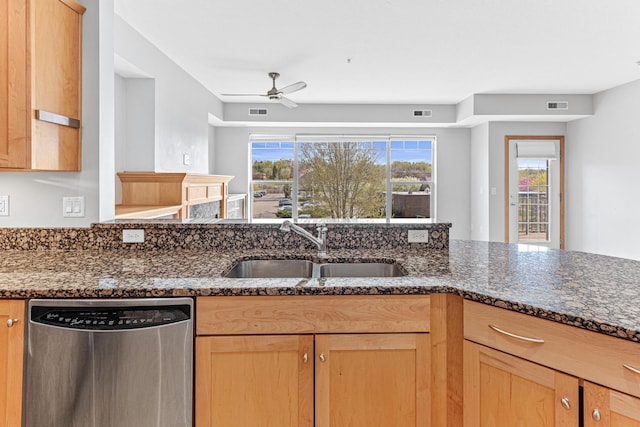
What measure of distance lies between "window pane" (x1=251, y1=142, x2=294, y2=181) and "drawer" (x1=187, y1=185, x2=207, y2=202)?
272cm

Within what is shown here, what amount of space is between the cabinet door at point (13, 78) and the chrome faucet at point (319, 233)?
1.24 meters

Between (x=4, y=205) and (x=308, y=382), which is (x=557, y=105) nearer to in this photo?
(x=308, y=382)

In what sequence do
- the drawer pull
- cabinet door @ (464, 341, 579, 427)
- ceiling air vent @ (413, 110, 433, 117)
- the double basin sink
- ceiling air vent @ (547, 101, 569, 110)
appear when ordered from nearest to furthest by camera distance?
the drawer pull
cabinet door @ (464, 341, 579, 427)
the double basin sink
ceiling air vent @ (547, 101, 569, 110)
ceiling air vent @ (413, 110, 433, 117)

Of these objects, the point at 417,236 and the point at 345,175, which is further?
the point at 345,175

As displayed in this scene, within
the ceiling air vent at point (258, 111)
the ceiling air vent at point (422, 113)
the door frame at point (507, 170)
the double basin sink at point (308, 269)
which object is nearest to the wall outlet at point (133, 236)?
the double basin sink at point (308, 269)

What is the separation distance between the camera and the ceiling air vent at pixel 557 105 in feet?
19.4

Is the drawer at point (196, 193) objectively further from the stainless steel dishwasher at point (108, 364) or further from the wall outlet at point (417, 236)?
the stainless steel dishwasher at point (108, 364)

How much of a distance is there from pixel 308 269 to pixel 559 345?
111 cm

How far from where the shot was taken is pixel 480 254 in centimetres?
196

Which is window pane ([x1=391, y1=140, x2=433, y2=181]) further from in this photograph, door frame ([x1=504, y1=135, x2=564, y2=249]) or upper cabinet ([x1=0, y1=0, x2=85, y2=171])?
upper cabinet ([x1=0, y1=0, x2=85, y2=171])

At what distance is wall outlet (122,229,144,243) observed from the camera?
2045mm

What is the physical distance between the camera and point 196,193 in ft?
14.2

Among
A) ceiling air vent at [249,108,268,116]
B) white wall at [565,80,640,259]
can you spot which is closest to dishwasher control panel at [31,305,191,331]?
ceiling air vent at [249,108,268,116]

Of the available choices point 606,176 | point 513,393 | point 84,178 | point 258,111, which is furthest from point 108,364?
point 606,176
